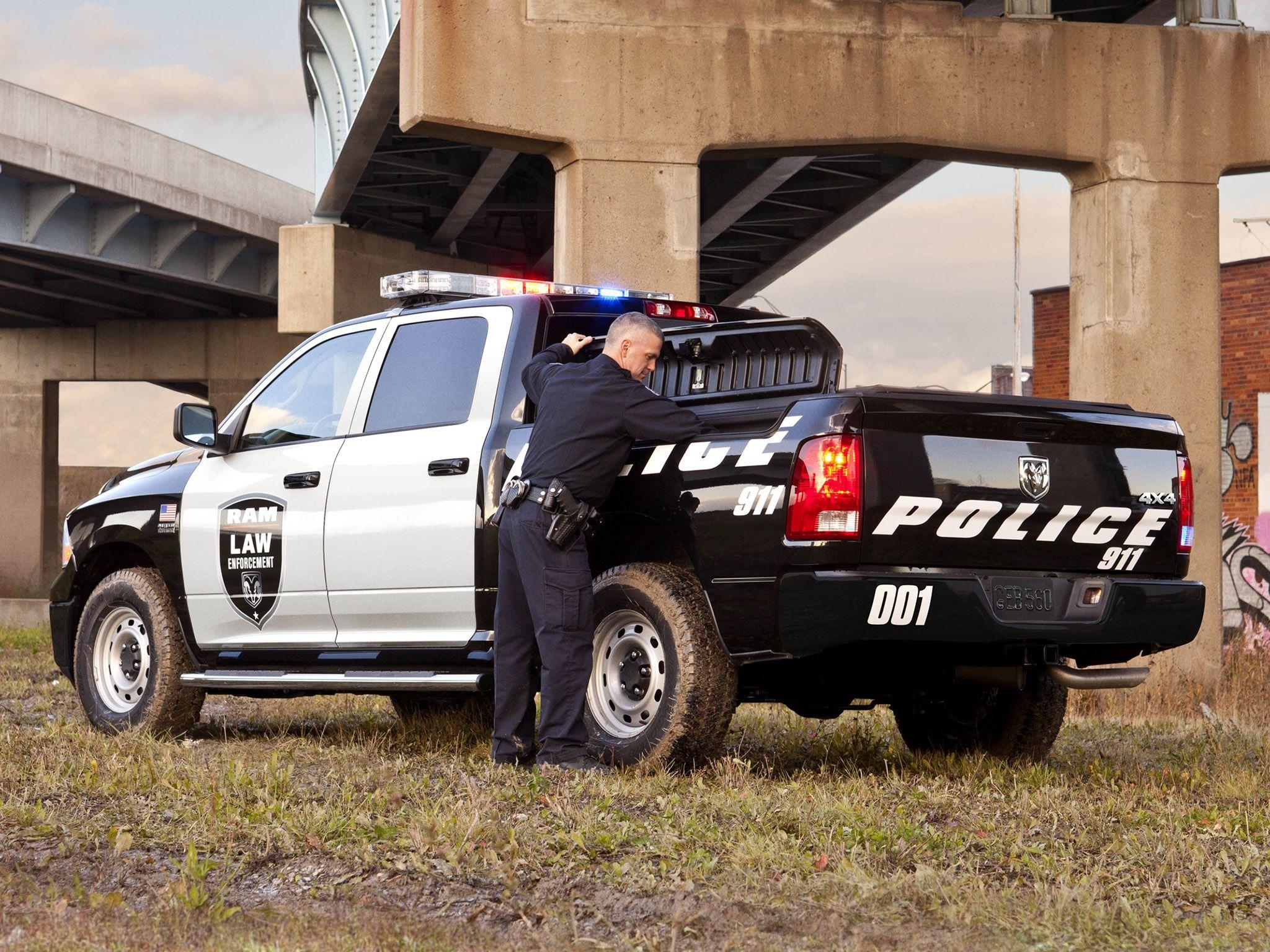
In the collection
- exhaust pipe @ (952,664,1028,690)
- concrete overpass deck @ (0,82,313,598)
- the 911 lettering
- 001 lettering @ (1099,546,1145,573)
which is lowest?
exhaust pipe @ (952,664,1028,690)

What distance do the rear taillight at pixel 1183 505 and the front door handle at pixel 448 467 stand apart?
9.69ft

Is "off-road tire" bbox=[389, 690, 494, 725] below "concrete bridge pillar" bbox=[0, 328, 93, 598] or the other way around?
below

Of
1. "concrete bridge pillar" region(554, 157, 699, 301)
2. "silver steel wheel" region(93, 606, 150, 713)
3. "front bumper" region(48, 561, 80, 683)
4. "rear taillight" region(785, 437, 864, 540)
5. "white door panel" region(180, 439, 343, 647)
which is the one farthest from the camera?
"concrete bridge pillar" region(554, 157, 699, 301)

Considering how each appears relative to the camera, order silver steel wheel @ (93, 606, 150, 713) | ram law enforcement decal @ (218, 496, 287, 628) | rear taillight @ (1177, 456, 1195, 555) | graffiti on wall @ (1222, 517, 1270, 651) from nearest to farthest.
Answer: rear taillight @ (1177, 456, 1195, 555) → ram law enforcement decal @ (218, 496, 287, 628) → silver steel wheel @ (93, 606, 150, 713) → graffiti on wall @ (1222, 517, 1270, 651)

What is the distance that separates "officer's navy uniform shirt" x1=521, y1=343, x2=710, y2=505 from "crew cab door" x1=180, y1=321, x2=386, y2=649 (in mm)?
1538

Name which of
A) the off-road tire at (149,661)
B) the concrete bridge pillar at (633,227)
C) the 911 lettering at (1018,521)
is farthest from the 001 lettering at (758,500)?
the concrete bridge pillar at (633,227)

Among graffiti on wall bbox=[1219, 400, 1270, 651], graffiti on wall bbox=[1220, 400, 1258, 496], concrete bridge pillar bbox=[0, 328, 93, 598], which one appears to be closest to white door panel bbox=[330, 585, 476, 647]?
graffiti on wall bbox=[1219, 400, 1270, 651]

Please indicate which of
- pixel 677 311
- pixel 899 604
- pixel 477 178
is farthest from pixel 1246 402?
pixel 899 604

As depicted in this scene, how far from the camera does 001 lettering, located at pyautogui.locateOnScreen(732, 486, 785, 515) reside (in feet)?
19.3

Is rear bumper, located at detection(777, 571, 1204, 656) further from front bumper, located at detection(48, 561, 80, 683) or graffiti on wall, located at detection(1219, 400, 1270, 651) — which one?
graffiti on wall, located at detection(1219, 400, 1270, 651)

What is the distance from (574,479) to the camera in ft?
21.3

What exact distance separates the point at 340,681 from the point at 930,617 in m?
2.91

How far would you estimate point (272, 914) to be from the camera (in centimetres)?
445

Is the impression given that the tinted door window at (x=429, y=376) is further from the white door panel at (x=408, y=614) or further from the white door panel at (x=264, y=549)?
the white door panel at (x=408, y=614)
